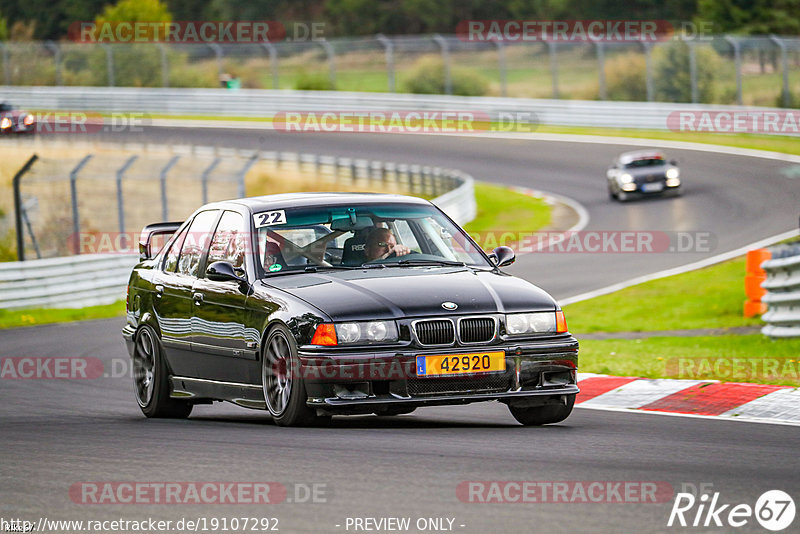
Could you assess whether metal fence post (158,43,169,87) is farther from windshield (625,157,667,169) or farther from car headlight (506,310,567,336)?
car headlight (506,310,567,336)

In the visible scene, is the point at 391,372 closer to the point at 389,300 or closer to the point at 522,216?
the point at 389,300

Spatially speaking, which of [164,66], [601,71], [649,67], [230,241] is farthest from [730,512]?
[164,66]

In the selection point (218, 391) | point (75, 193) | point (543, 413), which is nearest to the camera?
point (543, 413)

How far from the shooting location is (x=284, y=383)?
8336 mm

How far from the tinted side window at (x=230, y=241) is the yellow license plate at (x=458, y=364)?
174 cm

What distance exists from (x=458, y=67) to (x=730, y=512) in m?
49.5

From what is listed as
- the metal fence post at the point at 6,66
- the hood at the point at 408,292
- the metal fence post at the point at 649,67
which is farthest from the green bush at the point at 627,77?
the hood at the point at 408,292

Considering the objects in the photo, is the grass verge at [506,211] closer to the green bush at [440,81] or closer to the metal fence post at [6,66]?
the green bush at [440,81]

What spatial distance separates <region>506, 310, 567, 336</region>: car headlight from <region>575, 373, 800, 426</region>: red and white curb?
4.47ft

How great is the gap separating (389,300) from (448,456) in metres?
1.41

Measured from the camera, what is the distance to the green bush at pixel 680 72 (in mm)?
43656

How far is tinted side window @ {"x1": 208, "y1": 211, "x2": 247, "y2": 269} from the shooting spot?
9.24 meters

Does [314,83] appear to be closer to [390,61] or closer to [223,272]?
[390,61]

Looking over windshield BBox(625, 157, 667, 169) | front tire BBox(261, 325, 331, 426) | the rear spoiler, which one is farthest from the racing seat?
windshield BBox(625, 157, 667, 169)
